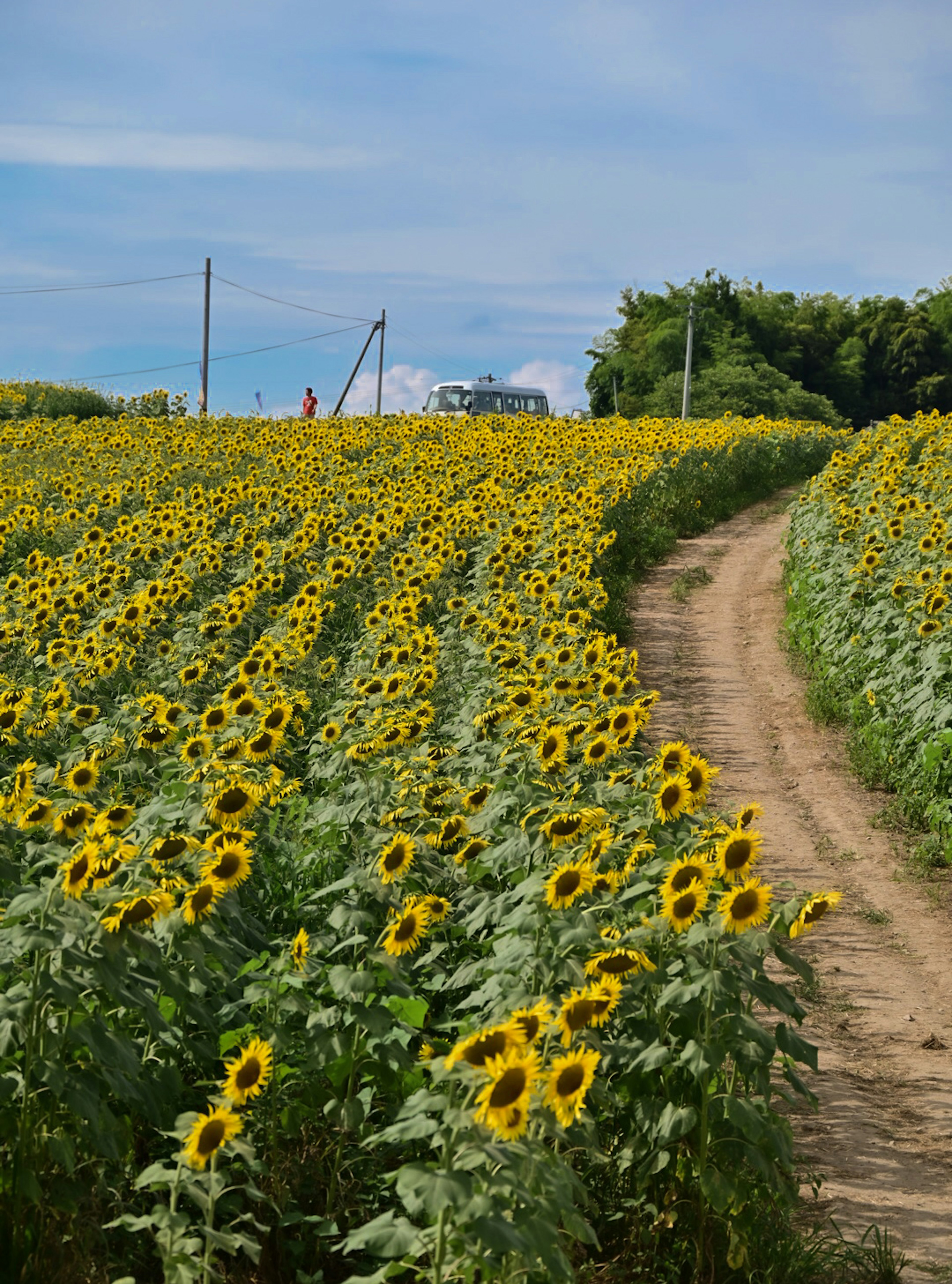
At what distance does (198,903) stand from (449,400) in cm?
3369

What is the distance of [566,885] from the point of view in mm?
4125

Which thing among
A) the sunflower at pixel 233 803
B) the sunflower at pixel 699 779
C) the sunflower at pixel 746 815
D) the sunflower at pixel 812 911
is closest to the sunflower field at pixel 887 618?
the sunflower at pixel 699 779

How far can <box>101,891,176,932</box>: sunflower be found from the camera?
148 inches

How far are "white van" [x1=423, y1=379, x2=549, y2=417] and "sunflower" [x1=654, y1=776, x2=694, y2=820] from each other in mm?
31415

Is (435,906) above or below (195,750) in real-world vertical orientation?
below

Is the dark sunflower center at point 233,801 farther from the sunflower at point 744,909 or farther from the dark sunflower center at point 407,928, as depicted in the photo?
the sunflower at point 744,909

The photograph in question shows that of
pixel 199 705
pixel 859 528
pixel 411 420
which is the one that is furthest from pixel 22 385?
pixel 199 705

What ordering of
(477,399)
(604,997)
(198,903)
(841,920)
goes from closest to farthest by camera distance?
(604,997) < (198,903) < (841,920) < (477,399)

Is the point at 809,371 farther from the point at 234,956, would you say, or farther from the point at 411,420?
the point at 234,956

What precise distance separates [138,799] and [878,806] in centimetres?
554

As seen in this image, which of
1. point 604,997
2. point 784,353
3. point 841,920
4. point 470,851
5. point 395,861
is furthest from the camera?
point 784,353

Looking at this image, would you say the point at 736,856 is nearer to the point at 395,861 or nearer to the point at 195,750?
the point at 395,861

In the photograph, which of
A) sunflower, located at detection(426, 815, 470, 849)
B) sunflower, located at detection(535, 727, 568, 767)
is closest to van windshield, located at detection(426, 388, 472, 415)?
sunflower, located at detection(535, 727, 568, 767)

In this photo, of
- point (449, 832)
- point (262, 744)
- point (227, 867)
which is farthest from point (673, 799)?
point (262, 744)
